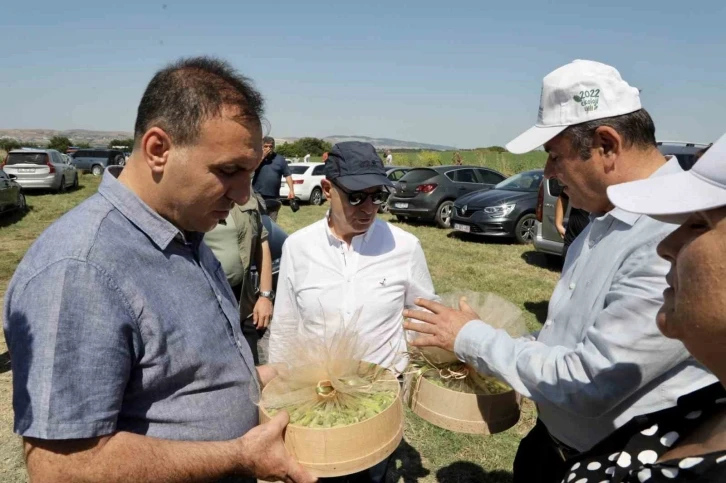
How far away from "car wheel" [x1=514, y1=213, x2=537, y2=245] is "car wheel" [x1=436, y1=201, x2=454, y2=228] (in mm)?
2749

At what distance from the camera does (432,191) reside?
45.2 ft

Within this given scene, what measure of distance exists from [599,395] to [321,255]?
5.26 feet

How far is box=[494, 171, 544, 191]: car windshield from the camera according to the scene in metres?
12.0

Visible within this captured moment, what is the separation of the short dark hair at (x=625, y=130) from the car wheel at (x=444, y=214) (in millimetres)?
12084

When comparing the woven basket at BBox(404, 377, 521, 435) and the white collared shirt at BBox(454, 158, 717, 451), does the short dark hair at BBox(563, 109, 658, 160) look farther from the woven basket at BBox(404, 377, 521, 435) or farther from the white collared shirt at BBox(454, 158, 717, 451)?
the woven basket at BBox(404, 377, 521, 435)

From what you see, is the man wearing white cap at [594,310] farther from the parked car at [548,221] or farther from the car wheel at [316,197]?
the car wheel at [316,197]

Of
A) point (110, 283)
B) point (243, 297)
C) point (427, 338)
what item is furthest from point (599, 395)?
point (243, 297)

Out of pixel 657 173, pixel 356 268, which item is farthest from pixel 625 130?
pixel 356 268

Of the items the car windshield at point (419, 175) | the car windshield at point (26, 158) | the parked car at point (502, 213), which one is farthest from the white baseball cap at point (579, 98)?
the car windshield at point (26, 158)

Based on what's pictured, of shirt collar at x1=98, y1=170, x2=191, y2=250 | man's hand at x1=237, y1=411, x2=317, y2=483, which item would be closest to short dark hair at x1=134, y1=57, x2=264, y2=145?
shirt collar at x1=98, y1=170, x2=191, y2=250

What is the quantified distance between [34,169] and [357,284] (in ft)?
70.4

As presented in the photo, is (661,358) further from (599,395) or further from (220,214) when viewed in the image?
(220,214)

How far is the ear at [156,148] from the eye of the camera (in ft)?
5.06

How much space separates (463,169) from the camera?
48.3ft
